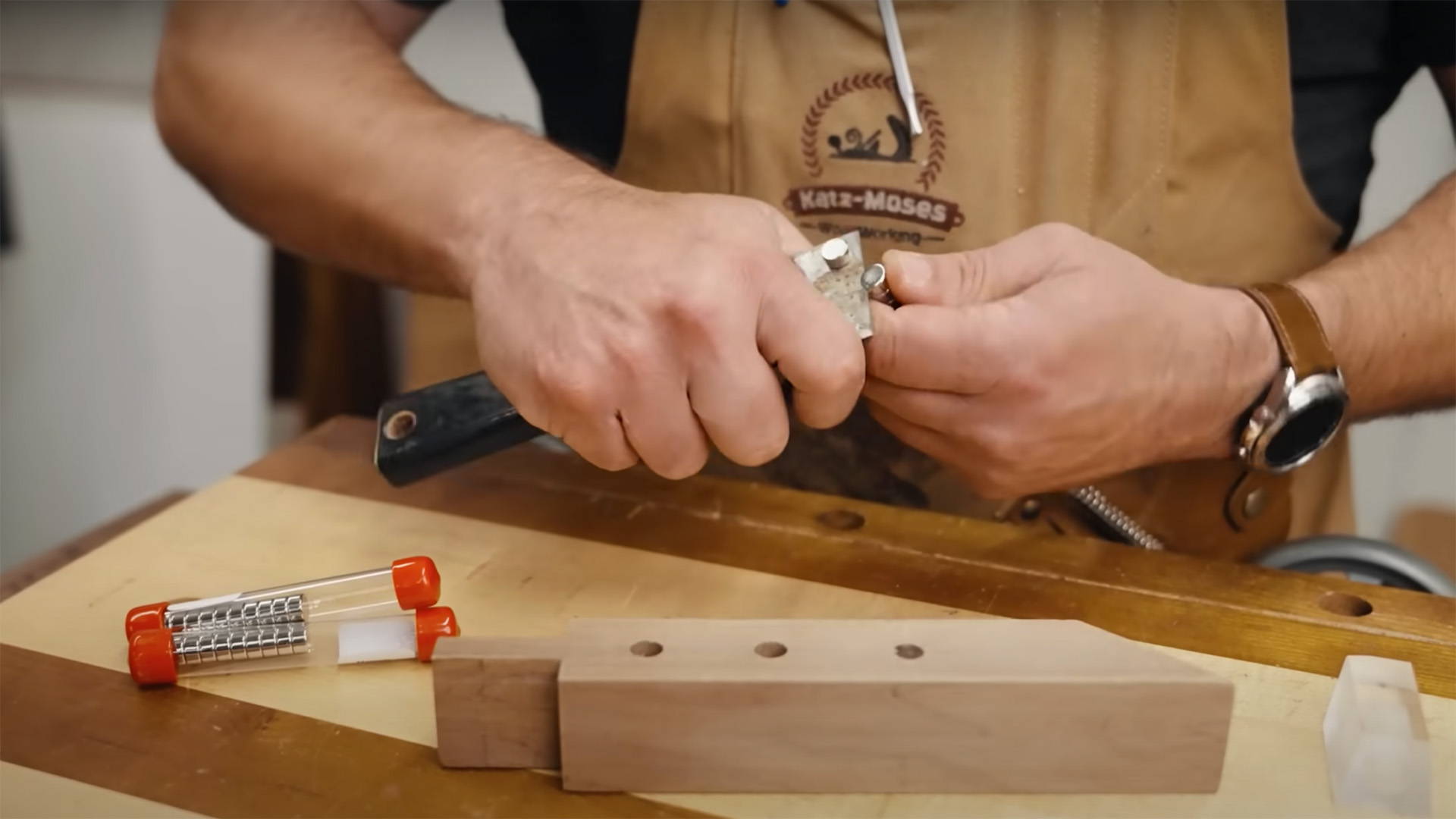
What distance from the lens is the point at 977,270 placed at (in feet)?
2.39

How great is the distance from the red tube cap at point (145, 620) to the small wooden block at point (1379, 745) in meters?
0.63

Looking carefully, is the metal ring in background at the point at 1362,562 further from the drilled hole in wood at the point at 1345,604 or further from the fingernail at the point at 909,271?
the fingernail at the point at 909,271

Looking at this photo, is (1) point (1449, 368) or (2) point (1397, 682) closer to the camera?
(2) point (1397, 682)

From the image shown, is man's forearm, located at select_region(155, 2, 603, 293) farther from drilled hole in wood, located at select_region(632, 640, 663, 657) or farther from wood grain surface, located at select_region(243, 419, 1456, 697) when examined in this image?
drilled hole in wood, located at select_region(632, 640, 663, 657)

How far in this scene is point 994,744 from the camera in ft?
1.84

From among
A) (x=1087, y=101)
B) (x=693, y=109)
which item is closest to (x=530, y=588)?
(x=693, y=109)

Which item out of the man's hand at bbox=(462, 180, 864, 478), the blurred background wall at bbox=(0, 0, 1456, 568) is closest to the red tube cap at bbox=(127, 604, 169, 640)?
the man's hand at bbox=(462, 180, 864, 478)

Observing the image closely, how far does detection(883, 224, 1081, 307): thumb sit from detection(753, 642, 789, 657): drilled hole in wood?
0.24 m

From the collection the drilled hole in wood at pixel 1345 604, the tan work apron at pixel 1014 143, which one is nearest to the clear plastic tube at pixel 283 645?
the tan work apron at pixel 1014 143

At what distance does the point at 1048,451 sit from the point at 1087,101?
0.92 feet

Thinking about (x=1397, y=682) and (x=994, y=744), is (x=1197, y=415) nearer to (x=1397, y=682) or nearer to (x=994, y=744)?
(x=1397, y=682)

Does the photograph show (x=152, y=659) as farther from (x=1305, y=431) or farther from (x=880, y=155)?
(x=1305, y=431)

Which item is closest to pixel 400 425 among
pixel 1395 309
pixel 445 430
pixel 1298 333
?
pixel 445 430

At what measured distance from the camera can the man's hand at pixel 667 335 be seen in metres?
0.66
